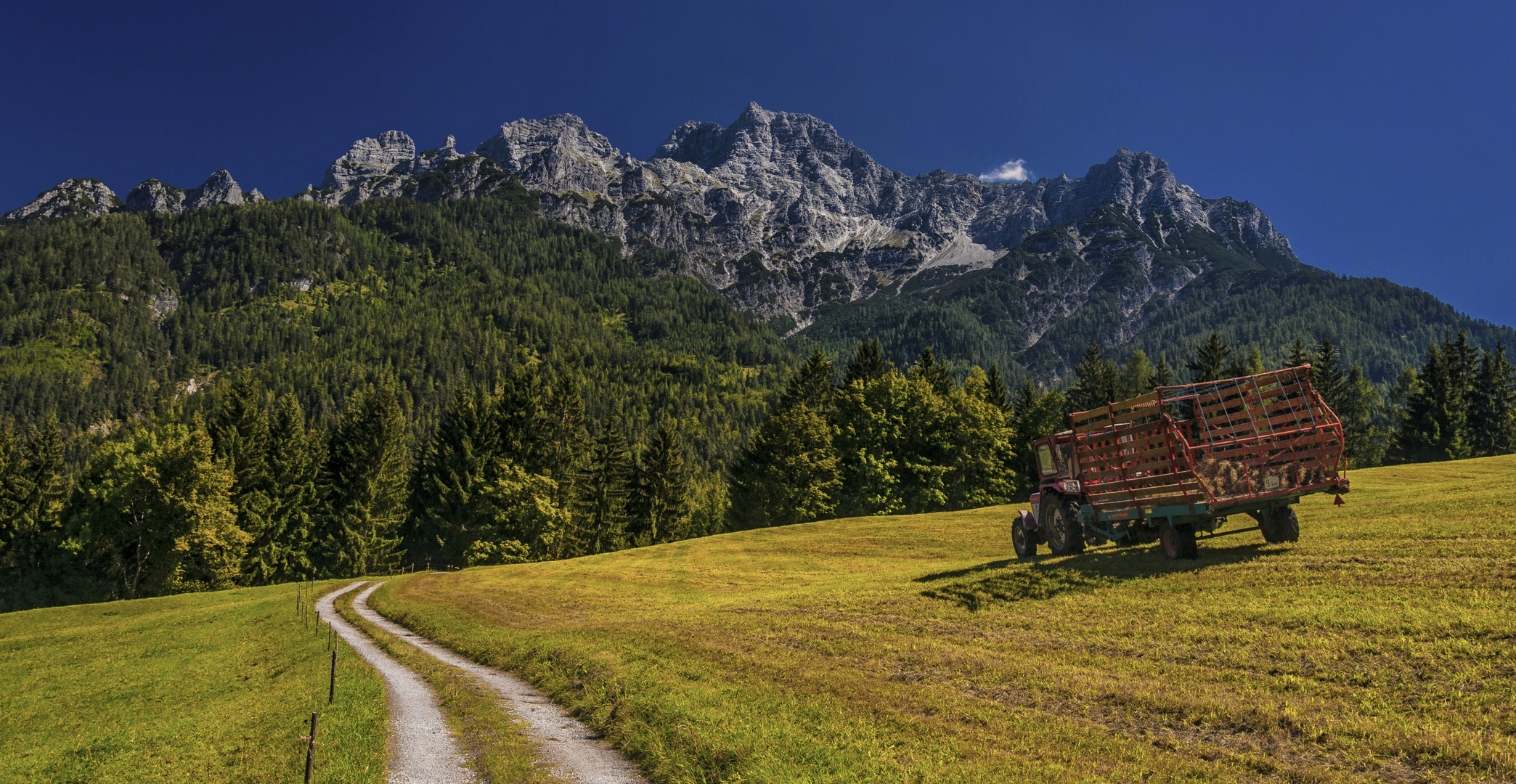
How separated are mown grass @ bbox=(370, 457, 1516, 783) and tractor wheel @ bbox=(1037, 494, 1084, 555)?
1.18m

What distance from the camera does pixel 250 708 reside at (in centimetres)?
1595

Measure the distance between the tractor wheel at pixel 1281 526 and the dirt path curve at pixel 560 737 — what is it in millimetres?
16039

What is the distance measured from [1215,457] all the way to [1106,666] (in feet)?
23.8

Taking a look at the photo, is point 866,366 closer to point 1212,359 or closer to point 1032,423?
point 1032,423

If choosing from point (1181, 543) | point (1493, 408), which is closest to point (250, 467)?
point (1181, 543)

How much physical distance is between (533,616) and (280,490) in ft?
156

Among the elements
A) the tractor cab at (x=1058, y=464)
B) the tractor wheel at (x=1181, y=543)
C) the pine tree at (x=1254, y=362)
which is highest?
the pine tree at (x=1254, y=362)

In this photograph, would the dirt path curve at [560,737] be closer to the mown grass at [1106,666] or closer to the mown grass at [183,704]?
the mown grass at [1106,666]

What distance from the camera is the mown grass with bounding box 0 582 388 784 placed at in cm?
1195

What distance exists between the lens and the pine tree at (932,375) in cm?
6738

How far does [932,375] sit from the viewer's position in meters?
69.6

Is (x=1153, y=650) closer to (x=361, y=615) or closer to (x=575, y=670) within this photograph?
(x=575, y=670)

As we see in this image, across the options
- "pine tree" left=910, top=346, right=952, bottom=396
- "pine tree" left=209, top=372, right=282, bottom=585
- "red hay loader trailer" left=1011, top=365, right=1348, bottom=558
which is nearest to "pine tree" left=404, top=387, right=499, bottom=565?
"pine tree" left=209, top=372, right=282, bottom=585

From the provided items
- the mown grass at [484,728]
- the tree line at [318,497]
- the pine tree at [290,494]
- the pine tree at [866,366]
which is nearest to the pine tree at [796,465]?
the pine tree at [866,366]
